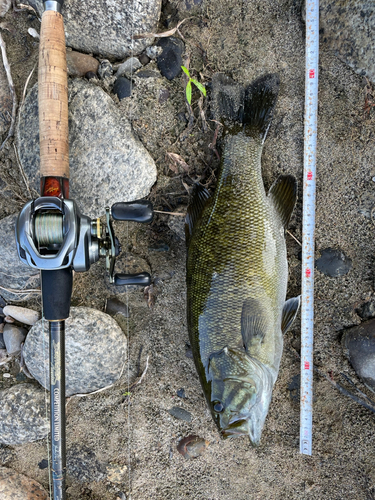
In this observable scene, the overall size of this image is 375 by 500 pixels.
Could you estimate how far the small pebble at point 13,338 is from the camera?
2.80 meters

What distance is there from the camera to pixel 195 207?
2422mm

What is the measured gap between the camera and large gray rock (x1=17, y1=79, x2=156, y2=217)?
250 centimetres

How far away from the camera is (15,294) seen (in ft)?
9.09

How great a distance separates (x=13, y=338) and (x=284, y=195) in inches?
89.9

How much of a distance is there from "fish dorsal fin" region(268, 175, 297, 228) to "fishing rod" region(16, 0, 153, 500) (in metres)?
0.92

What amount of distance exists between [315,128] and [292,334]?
1.46 meters

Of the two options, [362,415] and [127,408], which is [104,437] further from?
[362,415]

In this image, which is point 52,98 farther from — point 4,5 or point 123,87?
point 4,5

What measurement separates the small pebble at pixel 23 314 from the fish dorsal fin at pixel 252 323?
1.64 metres

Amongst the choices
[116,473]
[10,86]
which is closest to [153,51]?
[10,86]

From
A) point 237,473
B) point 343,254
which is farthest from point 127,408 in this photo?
point 343,254

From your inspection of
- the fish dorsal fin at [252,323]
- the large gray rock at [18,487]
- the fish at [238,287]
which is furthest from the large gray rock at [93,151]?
the large gray rock at [18,487]

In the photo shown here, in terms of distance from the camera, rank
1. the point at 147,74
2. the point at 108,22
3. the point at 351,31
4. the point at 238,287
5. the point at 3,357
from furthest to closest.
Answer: the point at 3,357
the point at 147,74
the point at 108,22
the point at 351,31
the point at 238,287

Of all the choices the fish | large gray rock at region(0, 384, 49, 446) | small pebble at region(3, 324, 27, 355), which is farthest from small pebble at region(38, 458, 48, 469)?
the fish
